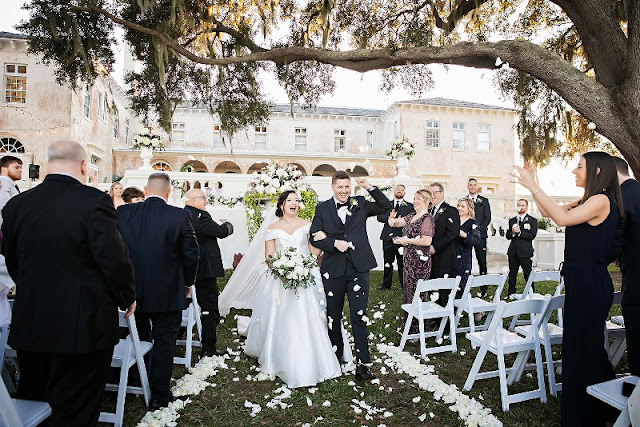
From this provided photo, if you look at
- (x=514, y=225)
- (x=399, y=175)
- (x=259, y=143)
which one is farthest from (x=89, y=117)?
(x=514, y=225)

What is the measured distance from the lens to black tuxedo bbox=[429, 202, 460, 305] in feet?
21.2

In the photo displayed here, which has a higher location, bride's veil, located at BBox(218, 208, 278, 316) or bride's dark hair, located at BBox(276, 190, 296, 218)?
bride's dark hair, located at BBox(276, 190, 296, 218)

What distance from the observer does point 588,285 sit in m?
3.37

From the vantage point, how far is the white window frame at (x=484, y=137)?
3002 centimetres

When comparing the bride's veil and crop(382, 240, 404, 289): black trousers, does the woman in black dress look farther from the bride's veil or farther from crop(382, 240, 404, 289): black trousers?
crop(382, 240, 404, 289): black trousers

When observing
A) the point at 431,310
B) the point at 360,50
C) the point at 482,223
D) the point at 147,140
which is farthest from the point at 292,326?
the point at 147,140

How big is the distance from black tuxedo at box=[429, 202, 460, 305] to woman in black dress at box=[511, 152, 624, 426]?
2978 millimetres

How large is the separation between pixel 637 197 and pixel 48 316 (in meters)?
4.43

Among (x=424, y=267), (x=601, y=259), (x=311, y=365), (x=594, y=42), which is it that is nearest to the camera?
(x=601, y=259)

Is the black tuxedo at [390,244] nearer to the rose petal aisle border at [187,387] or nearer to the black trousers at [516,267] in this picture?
the black trousers at [516,267]

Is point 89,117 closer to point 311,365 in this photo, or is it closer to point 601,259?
point 311,365

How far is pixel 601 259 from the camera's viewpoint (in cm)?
335

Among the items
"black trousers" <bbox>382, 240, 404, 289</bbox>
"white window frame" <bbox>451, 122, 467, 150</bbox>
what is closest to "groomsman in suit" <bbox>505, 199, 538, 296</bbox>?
"black trousers" <bbox>382, 240, 404, 289</bbox>

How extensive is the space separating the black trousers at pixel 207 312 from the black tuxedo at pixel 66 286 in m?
2.74
